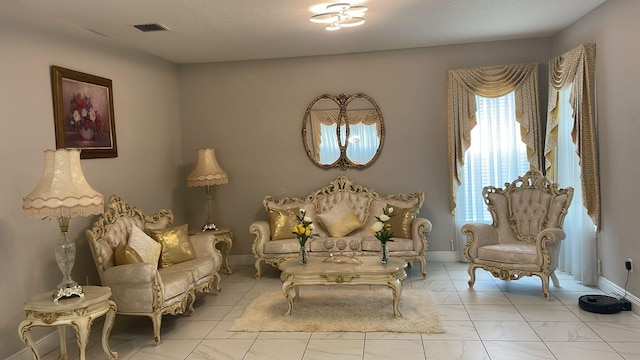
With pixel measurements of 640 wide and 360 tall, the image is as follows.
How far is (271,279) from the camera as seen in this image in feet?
19.4

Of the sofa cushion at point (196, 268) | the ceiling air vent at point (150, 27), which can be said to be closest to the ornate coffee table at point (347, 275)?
the sofa cushion at point (196, 268)

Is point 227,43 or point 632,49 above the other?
point 227,43

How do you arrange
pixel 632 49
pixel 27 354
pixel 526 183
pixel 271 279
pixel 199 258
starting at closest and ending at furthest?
pixel 27 354
pixel 632 49
pixel 199 258
pixel 526 183
pixel 271 279

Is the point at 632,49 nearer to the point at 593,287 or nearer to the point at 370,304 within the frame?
the point at 593,287

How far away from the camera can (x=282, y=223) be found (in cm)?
607

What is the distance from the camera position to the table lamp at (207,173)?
244 inches

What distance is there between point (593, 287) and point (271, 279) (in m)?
3.53

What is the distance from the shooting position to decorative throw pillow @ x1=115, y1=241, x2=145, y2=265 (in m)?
4.23

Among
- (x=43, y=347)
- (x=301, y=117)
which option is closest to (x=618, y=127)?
(x=301, y=117)

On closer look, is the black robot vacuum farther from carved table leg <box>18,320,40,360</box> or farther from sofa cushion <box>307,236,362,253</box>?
carved table leg <box>18,320,40,360</box>

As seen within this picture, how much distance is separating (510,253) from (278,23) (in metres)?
3.25

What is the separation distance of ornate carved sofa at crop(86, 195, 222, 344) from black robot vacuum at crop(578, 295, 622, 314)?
139 inches

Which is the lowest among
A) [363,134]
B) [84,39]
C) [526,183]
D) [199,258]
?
Result: [199,258]

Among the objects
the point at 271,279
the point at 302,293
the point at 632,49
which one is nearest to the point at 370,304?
the point at 302,293
